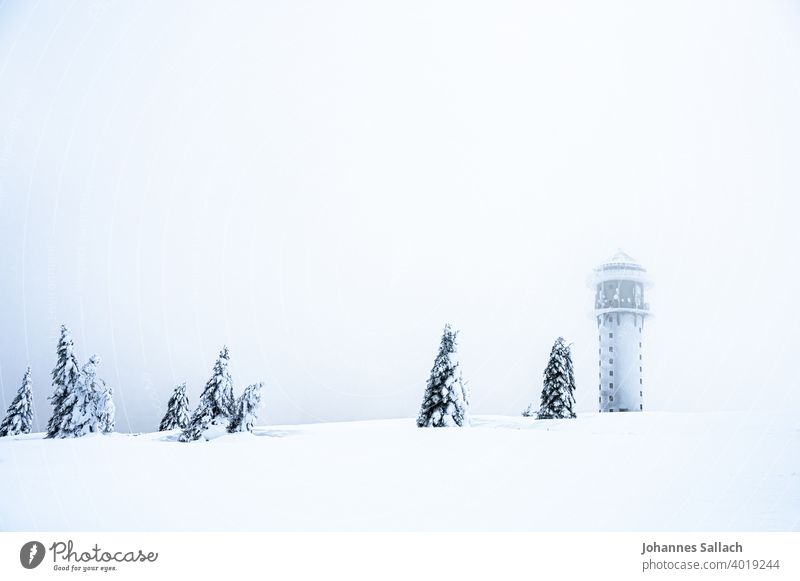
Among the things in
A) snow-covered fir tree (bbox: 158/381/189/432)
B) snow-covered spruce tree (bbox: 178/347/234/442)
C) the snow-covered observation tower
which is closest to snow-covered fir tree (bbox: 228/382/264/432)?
snow-covered spruce tree (bbox: 178/347/234/442)

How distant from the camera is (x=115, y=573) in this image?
9.43 m

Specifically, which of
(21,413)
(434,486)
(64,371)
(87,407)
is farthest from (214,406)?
(434,486)

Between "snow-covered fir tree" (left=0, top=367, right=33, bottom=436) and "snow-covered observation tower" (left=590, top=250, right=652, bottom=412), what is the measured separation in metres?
43.7

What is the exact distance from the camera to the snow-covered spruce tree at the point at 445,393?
25.5 metres

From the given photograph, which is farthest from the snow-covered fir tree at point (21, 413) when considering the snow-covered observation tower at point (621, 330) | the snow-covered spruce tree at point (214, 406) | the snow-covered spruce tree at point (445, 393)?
the snow-covered observation tower at point (621, 330)

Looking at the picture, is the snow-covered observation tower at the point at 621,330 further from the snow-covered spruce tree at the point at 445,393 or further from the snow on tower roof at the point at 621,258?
the snow-covered spruce tree at the point at 445,393

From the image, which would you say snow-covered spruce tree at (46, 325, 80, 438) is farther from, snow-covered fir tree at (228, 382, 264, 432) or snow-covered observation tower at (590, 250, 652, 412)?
snow-covered observation tower at (590, 250, 652, 412)

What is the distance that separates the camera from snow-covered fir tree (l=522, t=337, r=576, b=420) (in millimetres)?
33188

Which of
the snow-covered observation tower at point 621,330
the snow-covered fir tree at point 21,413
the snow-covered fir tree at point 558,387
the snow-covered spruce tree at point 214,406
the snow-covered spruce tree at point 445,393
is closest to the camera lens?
the snow-covered spruce tree at point 445,393

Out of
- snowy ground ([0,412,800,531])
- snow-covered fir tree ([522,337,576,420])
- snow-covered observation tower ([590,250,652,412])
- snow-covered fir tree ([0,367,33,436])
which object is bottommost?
snowy ground ([0,412,800,531])

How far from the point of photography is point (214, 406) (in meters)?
26.4

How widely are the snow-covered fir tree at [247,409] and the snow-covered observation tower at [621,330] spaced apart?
35163mm

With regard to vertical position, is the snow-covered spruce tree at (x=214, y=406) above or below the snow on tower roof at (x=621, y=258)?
below

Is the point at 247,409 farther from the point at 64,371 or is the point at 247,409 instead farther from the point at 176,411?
the point at 176,411
